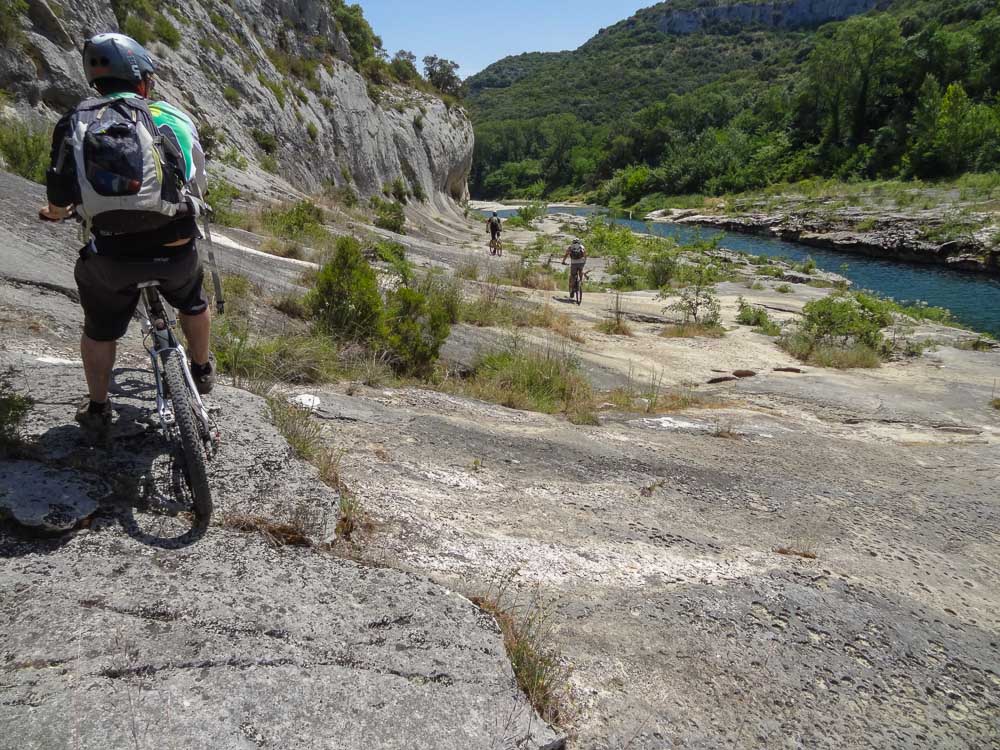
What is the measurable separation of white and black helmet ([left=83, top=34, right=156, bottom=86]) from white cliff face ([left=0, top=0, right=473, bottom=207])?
12423 millimetres

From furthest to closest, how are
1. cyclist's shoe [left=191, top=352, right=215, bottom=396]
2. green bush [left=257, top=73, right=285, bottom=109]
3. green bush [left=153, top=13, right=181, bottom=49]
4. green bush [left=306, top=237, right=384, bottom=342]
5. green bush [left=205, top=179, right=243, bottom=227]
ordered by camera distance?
green bush [left=257, top=73, right=285, bottom=109], green bush [left=153, top=13, right=181, bottom=49], green bush [left=205, top=179, right=243, bottom=227], green bush [left=306, top=237, right=384, bottom=342], cyclist's shoe [left=191, top=352, right=215, bottom=396]

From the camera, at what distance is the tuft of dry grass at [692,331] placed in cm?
1412

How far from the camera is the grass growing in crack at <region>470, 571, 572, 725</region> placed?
239cm

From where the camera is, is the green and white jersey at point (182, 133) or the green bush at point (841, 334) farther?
the green bush at point (841, 334)

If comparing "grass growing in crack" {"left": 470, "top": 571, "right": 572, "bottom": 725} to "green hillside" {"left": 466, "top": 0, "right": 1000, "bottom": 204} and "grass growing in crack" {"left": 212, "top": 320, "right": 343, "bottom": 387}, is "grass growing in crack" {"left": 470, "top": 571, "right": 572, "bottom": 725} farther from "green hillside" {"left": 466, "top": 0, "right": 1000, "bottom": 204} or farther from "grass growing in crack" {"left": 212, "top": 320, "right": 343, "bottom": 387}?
"green hillside" {"left": 466, "top": 0, "right": 1000, "bottom": 204}

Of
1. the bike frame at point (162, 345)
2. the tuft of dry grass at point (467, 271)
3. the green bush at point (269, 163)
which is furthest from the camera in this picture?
the green bush at point (269, 163)

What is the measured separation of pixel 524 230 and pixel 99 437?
44.0m

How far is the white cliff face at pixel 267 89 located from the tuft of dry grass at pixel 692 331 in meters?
13.8

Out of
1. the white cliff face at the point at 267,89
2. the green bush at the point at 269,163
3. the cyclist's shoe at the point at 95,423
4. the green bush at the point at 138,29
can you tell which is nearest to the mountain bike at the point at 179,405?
the cyclist's shoe at the point at 95,423

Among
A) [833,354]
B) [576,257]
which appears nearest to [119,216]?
[833,354]

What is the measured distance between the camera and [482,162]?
147500 millimetres

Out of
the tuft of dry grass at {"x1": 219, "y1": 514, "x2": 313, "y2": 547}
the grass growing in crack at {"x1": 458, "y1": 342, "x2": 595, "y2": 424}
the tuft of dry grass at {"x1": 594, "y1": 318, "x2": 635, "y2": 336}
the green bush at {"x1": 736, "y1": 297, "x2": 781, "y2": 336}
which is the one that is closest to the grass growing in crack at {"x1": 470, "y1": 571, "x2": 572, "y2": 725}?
the tuft of dry grass at {"x1": 219, "y1": 514, "x2": 313, "y2": 547}

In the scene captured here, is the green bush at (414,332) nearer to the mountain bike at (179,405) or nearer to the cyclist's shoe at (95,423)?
the mountain bike at (179,405)

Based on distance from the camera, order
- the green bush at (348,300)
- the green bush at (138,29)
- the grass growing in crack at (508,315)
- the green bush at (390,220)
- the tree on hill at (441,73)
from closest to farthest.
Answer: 1. the green bush at (348,300)
2. the grass growing in crack at (508,315)
3. the green bush at (138,29)
4. the green bush at (390,220)
5. the tree on hill at (441,73)
